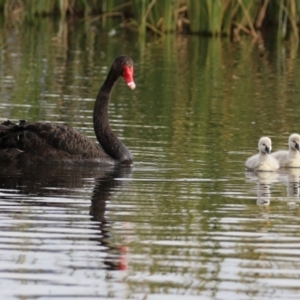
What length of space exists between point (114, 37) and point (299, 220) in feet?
63.8

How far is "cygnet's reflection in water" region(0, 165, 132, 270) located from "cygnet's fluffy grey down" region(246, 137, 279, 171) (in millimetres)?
1198

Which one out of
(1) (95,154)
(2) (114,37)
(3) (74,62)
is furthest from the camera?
(2) (114,37)

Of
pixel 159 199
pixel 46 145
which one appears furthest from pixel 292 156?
pixel 159 199

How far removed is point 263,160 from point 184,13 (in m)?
17.4

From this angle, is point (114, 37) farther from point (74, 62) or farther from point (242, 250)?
point (242, 250)

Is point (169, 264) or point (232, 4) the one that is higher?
point (232, 4)

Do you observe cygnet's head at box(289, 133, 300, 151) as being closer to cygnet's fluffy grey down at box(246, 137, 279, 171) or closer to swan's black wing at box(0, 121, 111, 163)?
cygnet's fluffy grey down at box(246, 137, 279, 171)

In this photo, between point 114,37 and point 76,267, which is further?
point 114,37

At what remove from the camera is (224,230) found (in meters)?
8.15

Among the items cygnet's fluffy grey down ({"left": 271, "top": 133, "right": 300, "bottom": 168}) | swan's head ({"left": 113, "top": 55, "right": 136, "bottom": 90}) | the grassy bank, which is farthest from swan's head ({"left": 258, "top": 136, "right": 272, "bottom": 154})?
the grassy bank

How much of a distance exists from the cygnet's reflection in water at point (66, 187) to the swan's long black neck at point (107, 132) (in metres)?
0.20

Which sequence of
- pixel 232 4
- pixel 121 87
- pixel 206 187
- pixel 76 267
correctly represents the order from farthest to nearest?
pixel 232 4, pixel 121 87, pixel 206 187, pixel 76 267

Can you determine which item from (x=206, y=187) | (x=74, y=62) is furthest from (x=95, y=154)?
(x=74, y=62)

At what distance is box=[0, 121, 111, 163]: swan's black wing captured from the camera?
36.9 ft
